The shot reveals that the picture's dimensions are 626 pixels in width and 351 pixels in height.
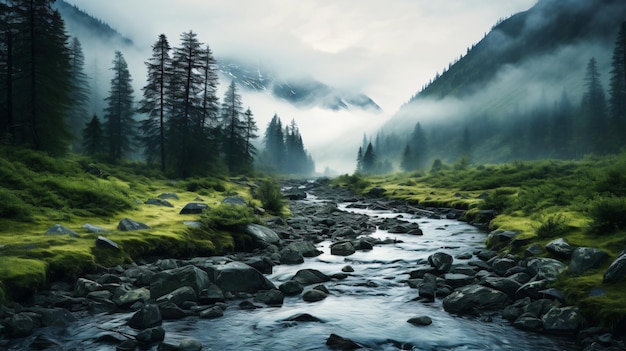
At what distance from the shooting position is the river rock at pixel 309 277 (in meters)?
10.6

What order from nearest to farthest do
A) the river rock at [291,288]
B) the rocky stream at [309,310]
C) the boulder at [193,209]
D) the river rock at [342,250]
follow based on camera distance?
the rocky stream at [309,310], the river rock at [291,288], the river rock at [342,250], the boulder at [193,209]

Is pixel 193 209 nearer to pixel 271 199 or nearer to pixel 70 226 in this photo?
pixel 70 226

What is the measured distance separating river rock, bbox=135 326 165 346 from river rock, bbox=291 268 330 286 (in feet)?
14.6

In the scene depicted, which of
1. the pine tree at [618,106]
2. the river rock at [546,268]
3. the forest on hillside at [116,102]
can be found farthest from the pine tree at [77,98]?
the pine tree at [618,106]

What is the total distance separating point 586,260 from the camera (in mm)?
8766

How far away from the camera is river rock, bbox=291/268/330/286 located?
1064 cm

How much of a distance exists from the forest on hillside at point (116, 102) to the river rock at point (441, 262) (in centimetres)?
2393

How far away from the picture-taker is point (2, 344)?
20.7 feet

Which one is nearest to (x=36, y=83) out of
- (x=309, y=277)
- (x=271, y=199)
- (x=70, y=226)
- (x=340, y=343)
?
(x=271, y=199)

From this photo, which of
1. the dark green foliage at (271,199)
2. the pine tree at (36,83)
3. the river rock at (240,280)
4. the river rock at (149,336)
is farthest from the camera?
the pine tree at (36,83)

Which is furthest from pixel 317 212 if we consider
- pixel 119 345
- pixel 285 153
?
pixel 285 153

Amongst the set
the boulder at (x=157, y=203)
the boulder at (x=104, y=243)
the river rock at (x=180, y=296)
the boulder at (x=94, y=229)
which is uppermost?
the boulder at (x=157, y=203)

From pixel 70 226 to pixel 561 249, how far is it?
50.0 feet

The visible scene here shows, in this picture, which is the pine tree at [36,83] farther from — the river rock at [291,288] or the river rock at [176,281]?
the river rock at [291,288]
